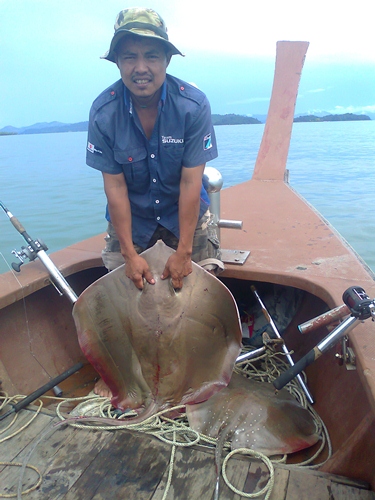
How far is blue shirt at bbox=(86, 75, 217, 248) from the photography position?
218cm

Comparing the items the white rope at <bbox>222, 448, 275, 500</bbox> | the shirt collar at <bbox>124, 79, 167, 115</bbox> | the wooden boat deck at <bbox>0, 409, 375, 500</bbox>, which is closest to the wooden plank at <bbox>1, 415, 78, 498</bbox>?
the wooden boat deck at <bbox>0, 409, 375, 500</bbox>

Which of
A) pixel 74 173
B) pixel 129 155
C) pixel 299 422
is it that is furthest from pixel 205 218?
pixel 74 173

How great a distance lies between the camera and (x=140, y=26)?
74.0 inches

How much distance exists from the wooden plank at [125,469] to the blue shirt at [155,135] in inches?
58.9

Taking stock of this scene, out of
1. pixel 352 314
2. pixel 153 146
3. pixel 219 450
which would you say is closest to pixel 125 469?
pixel 219 450

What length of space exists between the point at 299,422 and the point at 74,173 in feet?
66.8

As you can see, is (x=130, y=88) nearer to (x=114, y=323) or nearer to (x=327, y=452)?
(x=114, y=323)

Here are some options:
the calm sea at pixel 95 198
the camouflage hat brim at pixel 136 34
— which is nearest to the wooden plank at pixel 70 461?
the camouflage hat brim at pixel 136 34

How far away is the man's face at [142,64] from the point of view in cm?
193

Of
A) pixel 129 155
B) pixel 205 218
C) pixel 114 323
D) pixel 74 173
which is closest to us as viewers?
pixel 114 323

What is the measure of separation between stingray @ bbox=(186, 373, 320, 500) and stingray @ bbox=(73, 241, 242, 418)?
0.70ft

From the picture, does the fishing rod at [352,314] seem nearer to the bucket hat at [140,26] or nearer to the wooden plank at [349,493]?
the wooden plank at [349,493]

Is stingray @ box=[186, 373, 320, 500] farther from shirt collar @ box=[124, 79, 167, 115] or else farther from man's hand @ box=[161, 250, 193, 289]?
shirt collar @ box=[124, 79, 167, 115]

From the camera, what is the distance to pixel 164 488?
1632 mm
